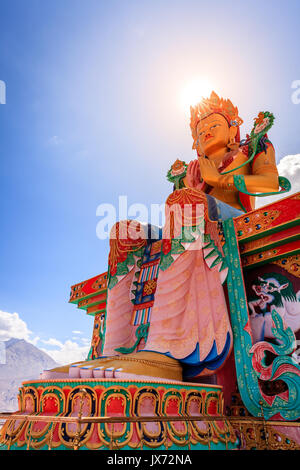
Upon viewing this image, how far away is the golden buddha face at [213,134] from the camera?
5.08m

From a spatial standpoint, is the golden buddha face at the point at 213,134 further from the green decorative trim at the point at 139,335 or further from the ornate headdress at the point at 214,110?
the green decorative trim at the point at 139,335

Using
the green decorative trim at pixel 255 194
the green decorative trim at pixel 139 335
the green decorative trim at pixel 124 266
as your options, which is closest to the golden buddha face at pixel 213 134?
the green decorative trim at pixel 255 194

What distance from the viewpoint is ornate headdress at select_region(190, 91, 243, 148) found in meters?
5.25

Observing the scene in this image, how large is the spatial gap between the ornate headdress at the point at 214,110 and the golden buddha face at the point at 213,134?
0.11 meters

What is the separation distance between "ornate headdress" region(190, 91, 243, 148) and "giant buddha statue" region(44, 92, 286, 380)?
0.02m

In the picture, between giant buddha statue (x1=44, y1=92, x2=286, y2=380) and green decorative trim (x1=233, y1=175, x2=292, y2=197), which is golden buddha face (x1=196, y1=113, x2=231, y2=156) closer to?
giant buddha statue (x1=44, y1=92, x2=286, y2=380)

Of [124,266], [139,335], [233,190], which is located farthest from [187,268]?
[233,190]

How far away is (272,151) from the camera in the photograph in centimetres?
456

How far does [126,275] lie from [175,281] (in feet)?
3.57

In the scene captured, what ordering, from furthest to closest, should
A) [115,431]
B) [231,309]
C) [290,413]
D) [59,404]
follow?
1. [231,309]
2. [290,413]
3. [59,404]
4. [115,431]

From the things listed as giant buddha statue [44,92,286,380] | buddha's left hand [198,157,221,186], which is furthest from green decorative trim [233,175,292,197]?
buddha's left hand [198,157,221,186]

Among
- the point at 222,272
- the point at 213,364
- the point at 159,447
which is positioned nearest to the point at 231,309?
the point at 222,272
